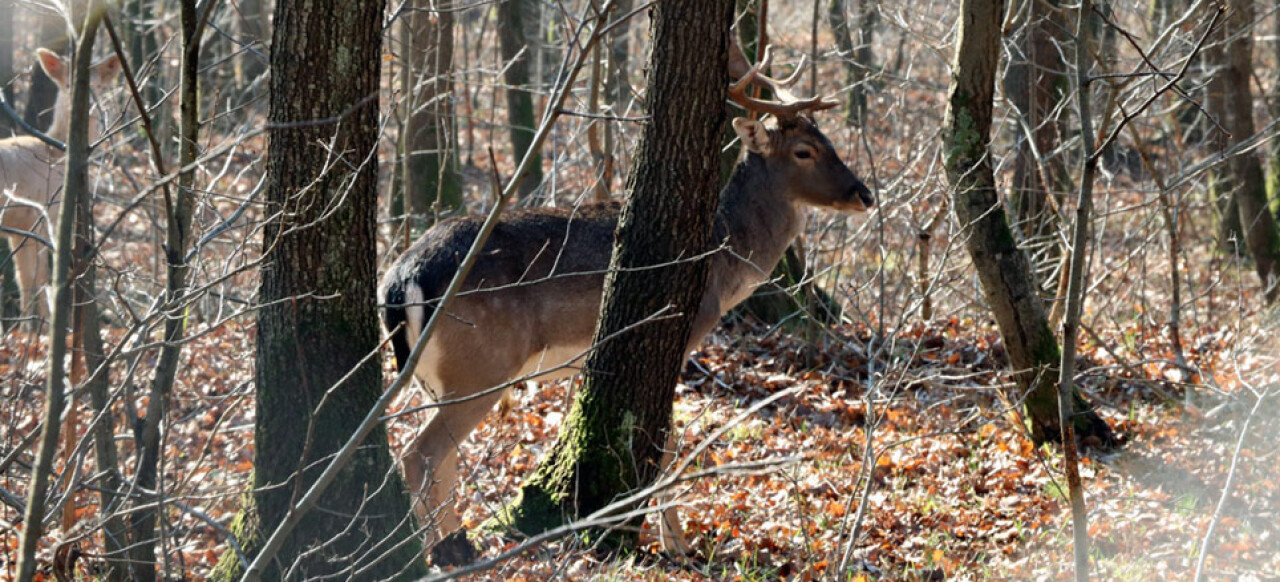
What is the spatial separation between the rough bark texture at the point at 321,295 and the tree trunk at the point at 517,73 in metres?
7.03

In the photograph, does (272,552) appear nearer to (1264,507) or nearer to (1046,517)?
(1046,517)

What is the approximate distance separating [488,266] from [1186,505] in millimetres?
4155

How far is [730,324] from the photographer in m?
10.6

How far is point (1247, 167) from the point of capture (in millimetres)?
12375

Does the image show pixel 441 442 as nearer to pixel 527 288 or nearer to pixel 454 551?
pixel 454 551

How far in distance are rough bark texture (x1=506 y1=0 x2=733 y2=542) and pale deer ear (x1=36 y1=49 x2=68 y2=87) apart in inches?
246

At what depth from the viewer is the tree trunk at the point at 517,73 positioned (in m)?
13.4

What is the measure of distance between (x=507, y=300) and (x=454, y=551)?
1.55 meters

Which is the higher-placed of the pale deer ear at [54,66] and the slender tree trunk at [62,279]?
the pale deer ear at [54,66]

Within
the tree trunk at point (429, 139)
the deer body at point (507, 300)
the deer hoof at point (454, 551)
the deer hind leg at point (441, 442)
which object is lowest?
the deer hoof at point (454, 551)

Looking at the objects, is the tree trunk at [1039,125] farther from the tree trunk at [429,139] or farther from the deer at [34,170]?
the deer at [34,170]

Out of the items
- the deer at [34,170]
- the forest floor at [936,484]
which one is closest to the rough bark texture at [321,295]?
the forest floor at [936,484]

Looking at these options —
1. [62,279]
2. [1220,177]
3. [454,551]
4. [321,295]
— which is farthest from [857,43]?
[62,279]

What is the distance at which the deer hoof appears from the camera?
6.01 metres
